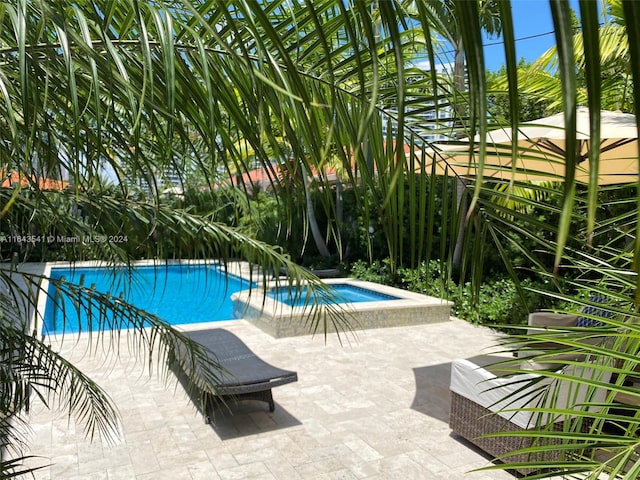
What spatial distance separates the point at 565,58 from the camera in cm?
30

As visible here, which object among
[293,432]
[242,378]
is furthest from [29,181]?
[293,432]

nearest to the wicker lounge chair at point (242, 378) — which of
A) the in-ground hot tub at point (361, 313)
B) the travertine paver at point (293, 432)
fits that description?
the travertine paver at point (293, 432)

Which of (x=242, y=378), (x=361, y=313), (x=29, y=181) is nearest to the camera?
(x=29, y=181)

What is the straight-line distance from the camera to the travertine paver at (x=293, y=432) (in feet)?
13.0

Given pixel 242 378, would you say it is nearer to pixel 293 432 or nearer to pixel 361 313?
pixel 293 432

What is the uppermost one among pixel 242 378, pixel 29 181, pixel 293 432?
pixel 29 181

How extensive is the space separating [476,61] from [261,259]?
8.84 feet

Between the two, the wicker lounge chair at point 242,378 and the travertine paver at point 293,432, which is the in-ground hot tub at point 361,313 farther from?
the wicker lounge chair at point 242,378

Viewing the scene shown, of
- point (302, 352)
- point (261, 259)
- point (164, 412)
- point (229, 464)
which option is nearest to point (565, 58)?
point (261, 259)

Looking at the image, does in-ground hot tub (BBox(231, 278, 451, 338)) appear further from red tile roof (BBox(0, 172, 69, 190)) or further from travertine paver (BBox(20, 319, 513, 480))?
red tile roof (BBox(0, 172, 69, 190))

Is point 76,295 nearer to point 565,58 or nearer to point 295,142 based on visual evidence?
point 295,142

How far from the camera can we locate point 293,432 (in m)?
4.64

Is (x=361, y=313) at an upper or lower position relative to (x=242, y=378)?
lower

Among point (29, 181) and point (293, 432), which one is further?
point (293, 432)
